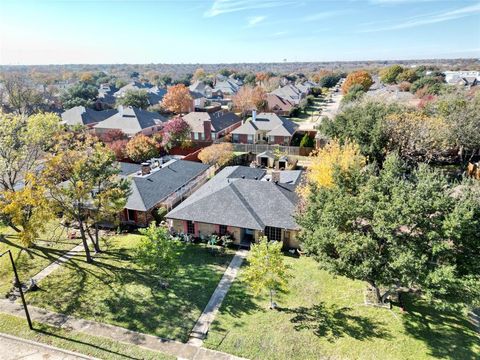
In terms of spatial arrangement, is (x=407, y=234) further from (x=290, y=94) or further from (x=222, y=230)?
(x=290, y=94)

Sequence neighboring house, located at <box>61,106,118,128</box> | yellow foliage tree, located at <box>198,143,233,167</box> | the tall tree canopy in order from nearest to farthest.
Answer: the tall tree canopy
yellow foliage tree, located at <box>198,143,233,167</box>
neighboring house, located at <box>61,106,118,128</box>

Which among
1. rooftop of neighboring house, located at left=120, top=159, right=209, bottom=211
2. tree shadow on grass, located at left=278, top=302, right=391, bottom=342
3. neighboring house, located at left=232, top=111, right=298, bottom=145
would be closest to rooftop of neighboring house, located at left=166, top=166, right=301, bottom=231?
rooftop of neighboring house, located at left=120, top=159, right=209, bottom=211

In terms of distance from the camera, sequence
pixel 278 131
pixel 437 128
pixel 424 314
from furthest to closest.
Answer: pixel 278 131, pixel 437 128, pixel 424 314

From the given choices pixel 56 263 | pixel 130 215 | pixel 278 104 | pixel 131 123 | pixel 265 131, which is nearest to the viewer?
pixel 56 263

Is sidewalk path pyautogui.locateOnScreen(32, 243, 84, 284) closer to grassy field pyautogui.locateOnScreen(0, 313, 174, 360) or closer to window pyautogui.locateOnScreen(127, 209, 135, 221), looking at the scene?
grassy field pyautogui.locateOnScreen(0, 313, 174, 360)

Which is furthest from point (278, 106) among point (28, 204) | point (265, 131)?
point (28, 204)

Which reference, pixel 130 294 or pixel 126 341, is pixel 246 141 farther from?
pixel 126 341

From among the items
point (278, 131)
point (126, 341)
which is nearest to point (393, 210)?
point (126, 341)
